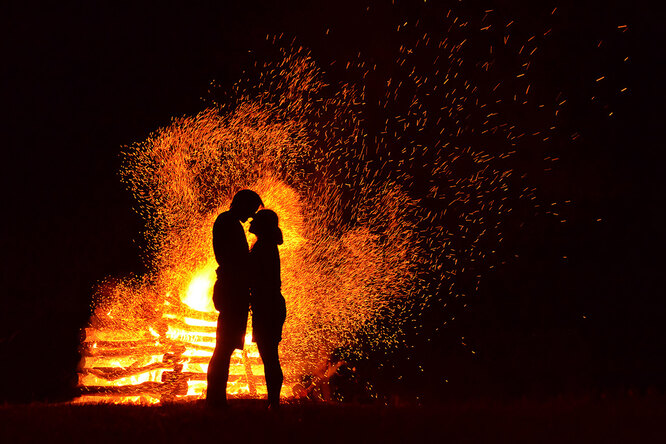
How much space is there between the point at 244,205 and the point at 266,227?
0.27 metres

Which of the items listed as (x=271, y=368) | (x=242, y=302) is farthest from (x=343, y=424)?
(x=242, y=302)

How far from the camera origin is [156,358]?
25.4 feet

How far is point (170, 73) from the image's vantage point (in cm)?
945

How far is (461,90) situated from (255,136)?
3.80m

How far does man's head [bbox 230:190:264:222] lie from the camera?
4.63 metres

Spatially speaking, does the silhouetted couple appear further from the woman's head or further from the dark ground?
the dark ground

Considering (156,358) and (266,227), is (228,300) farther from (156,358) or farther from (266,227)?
(156,358)

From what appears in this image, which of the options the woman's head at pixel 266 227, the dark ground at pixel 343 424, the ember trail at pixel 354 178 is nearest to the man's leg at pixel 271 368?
the dark ground at pixel 343 424

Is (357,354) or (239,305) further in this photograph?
(357,354)

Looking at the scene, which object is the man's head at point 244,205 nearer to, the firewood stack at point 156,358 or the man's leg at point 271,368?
the man's leg at point 271,368

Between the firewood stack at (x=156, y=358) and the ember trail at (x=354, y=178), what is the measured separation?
5.37 feet

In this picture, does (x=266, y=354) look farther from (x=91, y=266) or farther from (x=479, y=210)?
(x=479, y=210)

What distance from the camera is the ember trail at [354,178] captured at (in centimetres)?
974

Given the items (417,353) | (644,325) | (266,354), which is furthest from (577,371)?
(266,354)
